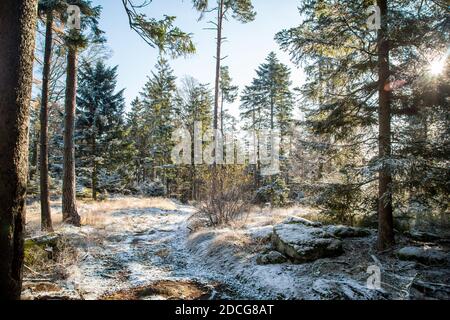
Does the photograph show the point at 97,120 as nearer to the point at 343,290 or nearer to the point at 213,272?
the point at 213,272

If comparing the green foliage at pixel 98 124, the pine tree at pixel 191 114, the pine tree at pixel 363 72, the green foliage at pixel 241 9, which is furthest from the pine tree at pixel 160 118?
the pine tree at pixel 363 72

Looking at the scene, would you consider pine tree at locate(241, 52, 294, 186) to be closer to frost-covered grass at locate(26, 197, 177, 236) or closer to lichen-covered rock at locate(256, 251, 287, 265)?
frost-covered grass at locate(26, 197, 177, 236)

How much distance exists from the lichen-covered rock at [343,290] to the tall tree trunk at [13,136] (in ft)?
14.4

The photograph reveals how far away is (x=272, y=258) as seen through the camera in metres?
6.39

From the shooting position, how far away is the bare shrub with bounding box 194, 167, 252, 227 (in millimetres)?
10602

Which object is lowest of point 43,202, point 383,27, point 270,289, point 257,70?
point 270,289

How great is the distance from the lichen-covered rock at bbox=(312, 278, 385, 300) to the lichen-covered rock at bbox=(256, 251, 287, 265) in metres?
1.55

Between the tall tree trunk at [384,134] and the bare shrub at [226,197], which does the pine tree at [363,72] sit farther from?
Answer: the bare shrub at [226,197]

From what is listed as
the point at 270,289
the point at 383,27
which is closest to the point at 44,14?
the point at 383,27

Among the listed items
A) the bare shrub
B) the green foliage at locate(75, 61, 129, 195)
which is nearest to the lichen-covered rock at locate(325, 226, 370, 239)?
the bare shrub

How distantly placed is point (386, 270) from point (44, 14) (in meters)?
11.9

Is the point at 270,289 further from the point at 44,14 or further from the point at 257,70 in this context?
the point at 257,70
